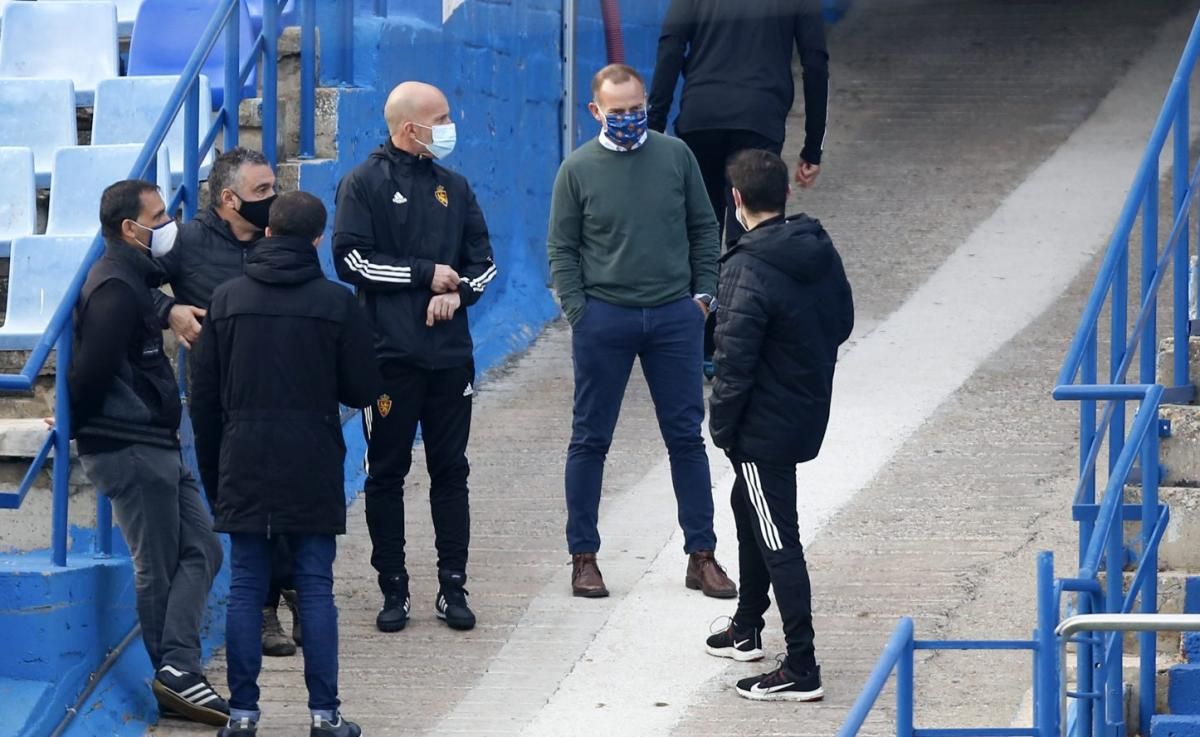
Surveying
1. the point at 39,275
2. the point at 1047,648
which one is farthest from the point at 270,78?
the point at 1047,648

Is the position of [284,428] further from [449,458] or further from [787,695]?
[787,695]

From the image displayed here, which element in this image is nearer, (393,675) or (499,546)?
(393,675)

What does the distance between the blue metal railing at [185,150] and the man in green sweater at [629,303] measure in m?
1.24

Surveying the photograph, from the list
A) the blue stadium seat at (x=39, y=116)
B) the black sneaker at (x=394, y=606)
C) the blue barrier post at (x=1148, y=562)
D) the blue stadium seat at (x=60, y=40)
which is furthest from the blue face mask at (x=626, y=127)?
the blue stadium seat at (x=60, y=40)

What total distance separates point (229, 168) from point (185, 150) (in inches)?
24.0

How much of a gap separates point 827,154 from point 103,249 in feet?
22.3

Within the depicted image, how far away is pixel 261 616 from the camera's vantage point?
18.7 feet

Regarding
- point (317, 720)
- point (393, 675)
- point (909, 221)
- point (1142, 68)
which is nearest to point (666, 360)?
point (393, 675)

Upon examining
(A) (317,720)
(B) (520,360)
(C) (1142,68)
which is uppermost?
(C) (1142,68)

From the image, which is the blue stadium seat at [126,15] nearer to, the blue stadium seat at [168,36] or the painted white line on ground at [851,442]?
the blue stadium seat at [168,36]

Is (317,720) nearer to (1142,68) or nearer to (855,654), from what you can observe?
(855,654)

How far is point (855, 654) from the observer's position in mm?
6152

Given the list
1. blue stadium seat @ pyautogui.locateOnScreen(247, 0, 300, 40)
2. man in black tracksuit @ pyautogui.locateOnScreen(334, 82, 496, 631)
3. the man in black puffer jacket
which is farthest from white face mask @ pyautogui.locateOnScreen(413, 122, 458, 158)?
blue stadium seat @ pyautogui.locateOnScreen(247, 0, 300, 40)

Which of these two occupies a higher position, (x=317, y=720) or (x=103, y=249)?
(x=103, y=249)
